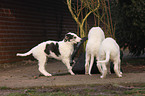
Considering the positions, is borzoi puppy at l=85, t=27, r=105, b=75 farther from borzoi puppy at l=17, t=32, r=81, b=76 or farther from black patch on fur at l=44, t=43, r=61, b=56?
black patch on fur at l=44, t=43, r=61, b=56

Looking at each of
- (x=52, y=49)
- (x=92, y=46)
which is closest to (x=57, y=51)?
(x=52, y=49)

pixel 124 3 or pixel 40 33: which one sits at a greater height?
pixel 124 3

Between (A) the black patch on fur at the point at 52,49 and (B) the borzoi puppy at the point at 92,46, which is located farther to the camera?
(A) the black patch on fur at the point at 52,49

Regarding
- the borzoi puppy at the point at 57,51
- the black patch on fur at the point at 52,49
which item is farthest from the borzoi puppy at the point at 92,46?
the black patch on fur at the point at 52,49

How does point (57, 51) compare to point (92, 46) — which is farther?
point (57, 51)

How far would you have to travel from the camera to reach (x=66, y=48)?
741 cm

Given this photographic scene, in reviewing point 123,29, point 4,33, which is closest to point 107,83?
point 123,29

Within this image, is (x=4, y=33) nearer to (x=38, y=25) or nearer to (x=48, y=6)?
(x=38, y=25)

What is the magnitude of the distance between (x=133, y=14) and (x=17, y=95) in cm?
523

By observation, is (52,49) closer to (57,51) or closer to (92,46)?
(57,51)

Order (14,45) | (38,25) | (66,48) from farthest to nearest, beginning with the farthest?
(38,25), (14,45), (66,48)

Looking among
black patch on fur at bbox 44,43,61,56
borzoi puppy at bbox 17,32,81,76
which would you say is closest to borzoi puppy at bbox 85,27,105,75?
borzoi puppy at bbox 17,32,81,76

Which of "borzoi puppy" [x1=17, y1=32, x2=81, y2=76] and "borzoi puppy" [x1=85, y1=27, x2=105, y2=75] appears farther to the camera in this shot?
"borzoi puppy" [x1=17, y1=32, x2=81, y2=76]

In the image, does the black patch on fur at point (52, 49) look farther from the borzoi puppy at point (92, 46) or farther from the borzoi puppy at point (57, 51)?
the borzoi puppy at point (92, 46)
